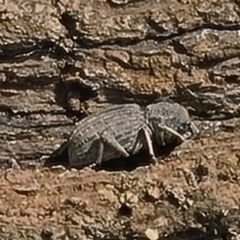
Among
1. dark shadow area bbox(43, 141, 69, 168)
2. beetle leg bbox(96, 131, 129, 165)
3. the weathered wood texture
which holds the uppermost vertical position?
the weathered wood texture

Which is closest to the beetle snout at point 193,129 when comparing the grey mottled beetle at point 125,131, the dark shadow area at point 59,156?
the grey mottled beetle at point 125,131

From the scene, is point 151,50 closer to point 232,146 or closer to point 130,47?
point 130,47

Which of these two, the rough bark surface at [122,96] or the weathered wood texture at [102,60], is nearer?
the rough bark surface at [122,96]

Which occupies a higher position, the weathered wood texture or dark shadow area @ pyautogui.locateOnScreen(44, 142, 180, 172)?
the weathered wood texture

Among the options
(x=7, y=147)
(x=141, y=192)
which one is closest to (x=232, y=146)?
(x=141, y=192)

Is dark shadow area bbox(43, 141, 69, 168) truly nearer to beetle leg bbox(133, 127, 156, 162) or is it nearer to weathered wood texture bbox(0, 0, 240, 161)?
weathered wood texture bbox(0, 0, 240, 161)

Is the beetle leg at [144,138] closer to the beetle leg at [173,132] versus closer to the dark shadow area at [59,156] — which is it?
the beetle leg at [173,132]

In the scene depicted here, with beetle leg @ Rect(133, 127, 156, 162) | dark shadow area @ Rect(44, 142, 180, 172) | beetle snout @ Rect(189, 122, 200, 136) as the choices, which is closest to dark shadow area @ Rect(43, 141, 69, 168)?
dark shadow area @ Rect(44, 142, 180, 172)
